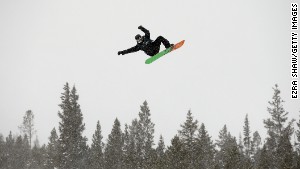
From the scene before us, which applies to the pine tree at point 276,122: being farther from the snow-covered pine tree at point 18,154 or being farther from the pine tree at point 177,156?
the snow-covered pine tree at point 18,154

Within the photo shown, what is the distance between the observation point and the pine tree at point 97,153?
47931 millimetres

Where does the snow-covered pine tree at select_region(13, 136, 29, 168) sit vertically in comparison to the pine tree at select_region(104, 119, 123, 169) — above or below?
above

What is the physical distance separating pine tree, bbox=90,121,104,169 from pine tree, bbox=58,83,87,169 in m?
3.37

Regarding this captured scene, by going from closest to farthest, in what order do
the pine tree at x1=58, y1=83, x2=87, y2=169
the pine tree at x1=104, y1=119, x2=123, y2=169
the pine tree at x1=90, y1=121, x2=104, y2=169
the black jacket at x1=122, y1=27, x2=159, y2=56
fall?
the black jacket at x1=122, y1=27, x2=159, y2=56, the pine tree at x1=58, y1=83, x2=87, y2=169, the pine tree at x1=104, y1=119, x2=123, y2=169, the pine tree at x1=90, y1=121, x2=104, y2=169

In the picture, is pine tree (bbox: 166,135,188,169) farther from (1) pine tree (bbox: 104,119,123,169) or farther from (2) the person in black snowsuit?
(1) pine tree (bbox: 104,119,123,169)

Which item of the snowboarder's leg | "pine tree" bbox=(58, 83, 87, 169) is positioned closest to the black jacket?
the snowboarder's leg

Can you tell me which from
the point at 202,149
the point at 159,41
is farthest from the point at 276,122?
the point at 159,41

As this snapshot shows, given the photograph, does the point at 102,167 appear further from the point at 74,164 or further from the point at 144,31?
the point at 144,31

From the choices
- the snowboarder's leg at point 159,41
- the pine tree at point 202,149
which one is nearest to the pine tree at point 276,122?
the pine tree at point 202,149

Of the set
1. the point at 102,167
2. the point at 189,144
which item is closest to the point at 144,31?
the point at 189,144

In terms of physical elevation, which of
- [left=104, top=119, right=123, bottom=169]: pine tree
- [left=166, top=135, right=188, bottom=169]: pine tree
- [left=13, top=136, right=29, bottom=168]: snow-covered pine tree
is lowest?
[left=166, top=135, right=188, bottom=169]: pine tree

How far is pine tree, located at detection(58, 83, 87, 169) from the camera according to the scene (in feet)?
142

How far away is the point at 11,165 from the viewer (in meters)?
67.1

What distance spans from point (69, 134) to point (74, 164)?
4.06 metres
